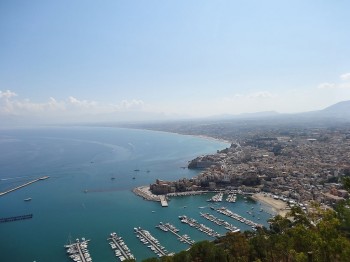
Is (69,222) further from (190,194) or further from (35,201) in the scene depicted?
(190,194)

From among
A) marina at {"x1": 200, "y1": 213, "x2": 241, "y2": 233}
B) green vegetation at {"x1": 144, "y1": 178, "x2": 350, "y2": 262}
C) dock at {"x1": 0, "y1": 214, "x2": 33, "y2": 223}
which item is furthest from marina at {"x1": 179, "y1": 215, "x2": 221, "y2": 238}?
dock at {"x1": 0, "y1": 214, "x2": 33, "y2": 223}

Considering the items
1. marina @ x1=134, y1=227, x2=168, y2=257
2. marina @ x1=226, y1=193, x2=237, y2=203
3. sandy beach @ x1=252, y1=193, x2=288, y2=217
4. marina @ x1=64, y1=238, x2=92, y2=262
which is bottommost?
sandy beach @ x1=252, y1=193, x2=288, y2=217

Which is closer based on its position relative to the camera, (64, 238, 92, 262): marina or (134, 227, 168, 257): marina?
(64, 238, 92, 262): marina

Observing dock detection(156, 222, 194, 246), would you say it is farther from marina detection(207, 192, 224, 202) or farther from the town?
the town

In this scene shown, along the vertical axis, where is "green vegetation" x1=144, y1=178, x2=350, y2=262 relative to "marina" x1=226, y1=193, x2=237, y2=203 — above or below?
above

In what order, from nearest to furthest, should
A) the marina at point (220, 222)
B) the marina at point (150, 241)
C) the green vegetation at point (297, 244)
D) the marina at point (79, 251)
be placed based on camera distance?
1. the green vegetation at point (297, 244)
2. the marina at point (79, 251)
3. the marina at point (150, 241)
4. the marina at point (220, 222)

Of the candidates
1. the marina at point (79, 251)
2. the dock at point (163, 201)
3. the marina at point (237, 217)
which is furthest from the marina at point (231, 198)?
the marina at point (79, 251)

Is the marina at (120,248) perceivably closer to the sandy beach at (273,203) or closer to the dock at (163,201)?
the dock at (163,201)
